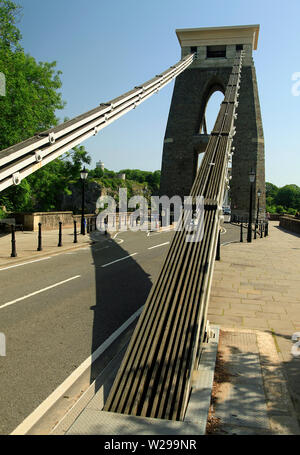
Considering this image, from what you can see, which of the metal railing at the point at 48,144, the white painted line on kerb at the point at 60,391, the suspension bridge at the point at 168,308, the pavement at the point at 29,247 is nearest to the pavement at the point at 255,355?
the white painted line on kerb at the point at 60,391

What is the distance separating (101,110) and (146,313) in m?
7.82

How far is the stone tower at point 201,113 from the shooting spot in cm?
5097

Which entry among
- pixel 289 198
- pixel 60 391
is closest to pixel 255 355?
pixel 60 391

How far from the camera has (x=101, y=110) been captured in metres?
11.2

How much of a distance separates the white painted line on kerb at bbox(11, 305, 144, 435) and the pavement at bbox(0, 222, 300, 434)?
12.2 inches

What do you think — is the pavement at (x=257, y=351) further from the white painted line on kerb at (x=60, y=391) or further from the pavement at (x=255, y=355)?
the white painted line on kerb at (x=60, y=391)

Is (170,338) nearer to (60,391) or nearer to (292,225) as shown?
(60,391)

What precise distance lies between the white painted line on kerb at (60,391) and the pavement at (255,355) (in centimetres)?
31

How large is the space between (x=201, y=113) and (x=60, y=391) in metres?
55.2

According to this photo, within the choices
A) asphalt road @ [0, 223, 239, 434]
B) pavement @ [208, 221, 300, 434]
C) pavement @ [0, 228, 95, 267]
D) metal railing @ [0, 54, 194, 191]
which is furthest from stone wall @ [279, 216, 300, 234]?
metal railing @ [0, 54, 194, 191]

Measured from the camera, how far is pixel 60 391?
436cm

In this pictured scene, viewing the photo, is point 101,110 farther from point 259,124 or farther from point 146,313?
point 259,124

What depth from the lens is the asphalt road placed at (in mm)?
4508
